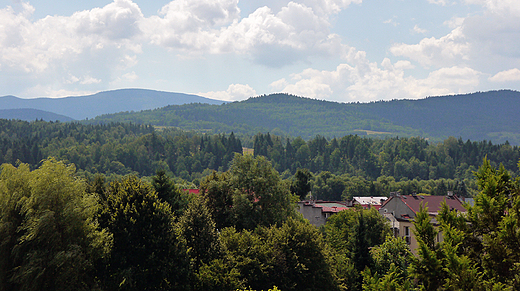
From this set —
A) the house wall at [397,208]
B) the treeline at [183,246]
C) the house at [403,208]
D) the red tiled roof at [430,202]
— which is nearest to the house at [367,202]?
the red tiled roof at [430,202]

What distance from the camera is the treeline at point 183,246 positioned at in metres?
22.5

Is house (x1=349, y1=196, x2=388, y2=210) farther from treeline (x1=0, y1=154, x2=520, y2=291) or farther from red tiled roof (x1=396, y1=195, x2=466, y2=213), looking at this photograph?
treeline (x1=0, y1=154, x2=520, y2=291)

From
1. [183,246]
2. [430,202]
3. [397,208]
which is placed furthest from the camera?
[430,202]

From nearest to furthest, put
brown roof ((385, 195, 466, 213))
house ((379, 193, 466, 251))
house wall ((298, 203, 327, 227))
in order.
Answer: house ((379, 193, 466, 251))
brown roof ((385, 195, 466, 213))
house wall ((298, 203, 327, 227))

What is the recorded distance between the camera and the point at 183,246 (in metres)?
33.6

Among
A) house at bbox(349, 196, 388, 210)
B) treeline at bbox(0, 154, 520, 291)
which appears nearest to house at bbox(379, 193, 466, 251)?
house at bbox(349, 196, 388, 210)

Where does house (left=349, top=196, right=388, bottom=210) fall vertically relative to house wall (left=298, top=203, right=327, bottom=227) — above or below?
below

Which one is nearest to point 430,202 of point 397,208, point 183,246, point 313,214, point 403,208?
point 403,208

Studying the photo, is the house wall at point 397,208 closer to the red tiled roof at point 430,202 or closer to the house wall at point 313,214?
the red tiled roof at point 430,202

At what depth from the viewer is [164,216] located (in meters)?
33.0

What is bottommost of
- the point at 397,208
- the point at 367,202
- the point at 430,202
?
the point at 367,202

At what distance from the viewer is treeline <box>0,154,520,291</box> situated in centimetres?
2247

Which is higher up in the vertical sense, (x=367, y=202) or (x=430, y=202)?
(x=430, y=202)

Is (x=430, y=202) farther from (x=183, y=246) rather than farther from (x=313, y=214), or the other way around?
(x=183, y=246)
